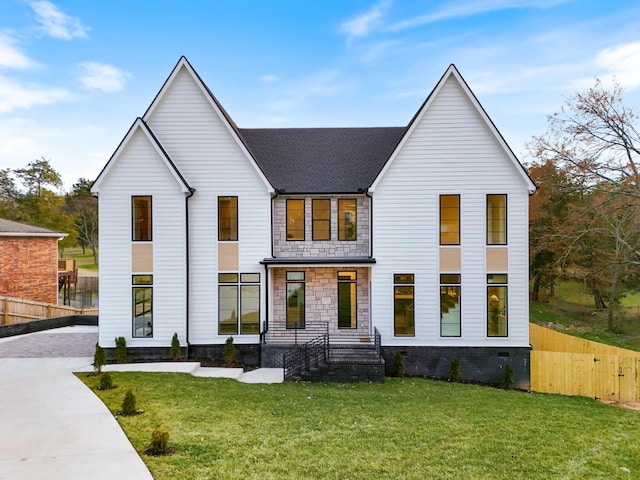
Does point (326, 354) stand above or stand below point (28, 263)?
below

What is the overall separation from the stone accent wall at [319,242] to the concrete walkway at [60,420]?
4715mm

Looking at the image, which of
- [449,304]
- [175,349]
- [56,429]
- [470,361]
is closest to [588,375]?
[470,361]

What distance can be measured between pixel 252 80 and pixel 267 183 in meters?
13.9

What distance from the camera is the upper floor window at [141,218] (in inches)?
530

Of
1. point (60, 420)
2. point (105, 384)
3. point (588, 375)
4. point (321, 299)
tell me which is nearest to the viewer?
point (60, 420)

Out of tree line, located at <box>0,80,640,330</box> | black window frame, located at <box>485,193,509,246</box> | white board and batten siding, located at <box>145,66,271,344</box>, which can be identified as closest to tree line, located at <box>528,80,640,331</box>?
tree line, located at <box>0,80,640,330</box>

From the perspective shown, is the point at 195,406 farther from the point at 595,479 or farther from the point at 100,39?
the point at 100,39

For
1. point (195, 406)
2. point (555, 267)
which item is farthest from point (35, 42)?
point (555, 267)

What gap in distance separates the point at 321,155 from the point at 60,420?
12962 mm

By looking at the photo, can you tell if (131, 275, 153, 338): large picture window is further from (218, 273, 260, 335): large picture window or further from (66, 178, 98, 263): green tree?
(66, 178, 98, 263): green tree

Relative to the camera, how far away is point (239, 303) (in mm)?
13906

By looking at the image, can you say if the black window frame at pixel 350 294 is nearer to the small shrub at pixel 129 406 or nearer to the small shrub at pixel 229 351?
the small shrub at pixel 229 351

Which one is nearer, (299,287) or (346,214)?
(299,287)

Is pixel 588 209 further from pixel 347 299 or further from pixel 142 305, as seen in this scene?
pixel 142 305
